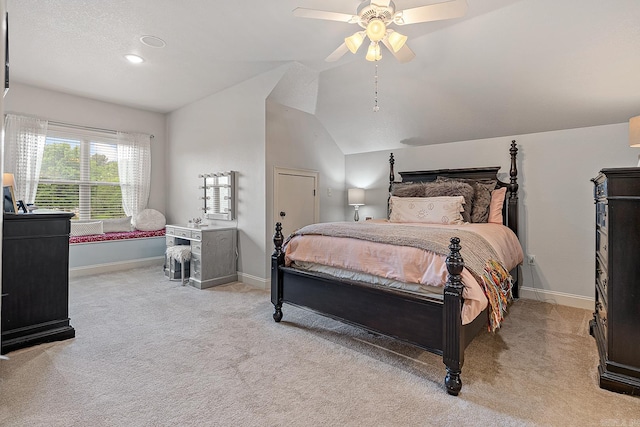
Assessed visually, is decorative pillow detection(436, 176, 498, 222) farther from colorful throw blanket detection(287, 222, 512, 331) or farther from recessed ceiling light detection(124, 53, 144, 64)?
recessed ceiling light detection(124, 53, 144, 64)

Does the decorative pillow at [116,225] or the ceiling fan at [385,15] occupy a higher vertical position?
the ceiling fan at [385,15]

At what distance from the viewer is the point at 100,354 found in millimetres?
2340

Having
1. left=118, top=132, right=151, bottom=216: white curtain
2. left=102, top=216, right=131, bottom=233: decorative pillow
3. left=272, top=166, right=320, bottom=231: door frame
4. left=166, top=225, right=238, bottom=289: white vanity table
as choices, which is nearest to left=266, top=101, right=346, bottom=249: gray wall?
left=272, top=166, right=320, bottom=231: door frame

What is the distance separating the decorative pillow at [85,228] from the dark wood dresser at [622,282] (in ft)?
20.6

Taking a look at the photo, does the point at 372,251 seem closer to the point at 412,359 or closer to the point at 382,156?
the point at 412,359

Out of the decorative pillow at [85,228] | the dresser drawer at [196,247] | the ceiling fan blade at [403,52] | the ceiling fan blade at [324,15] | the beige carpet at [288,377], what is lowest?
the beige carpet at [288,377]

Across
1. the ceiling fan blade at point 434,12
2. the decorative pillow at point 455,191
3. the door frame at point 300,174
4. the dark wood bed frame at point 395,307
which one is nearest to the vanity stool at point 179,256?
the door frame at point 300,174

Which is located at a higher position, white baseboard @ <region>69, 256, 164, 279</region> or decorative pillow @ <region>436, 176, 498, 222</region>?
decorative pillow @ <region>436, 176, 498, 222</region>

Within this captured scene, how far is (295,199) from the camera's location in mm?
4613

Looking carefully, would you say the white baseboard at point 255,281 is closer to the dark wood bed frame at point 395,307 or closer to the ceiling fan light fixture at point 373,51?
the dark wood bed frame at point 395,307

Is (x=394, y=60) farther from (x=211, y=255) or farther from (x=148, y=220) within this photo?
(x=148, y=220)

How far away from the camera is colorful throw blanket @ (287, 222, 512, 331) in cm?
208

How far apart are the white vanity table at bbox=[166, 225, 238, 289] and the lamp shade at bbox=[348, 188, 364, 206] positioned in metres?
1.84

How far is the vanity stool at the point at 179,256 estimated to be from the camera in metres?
4.28
